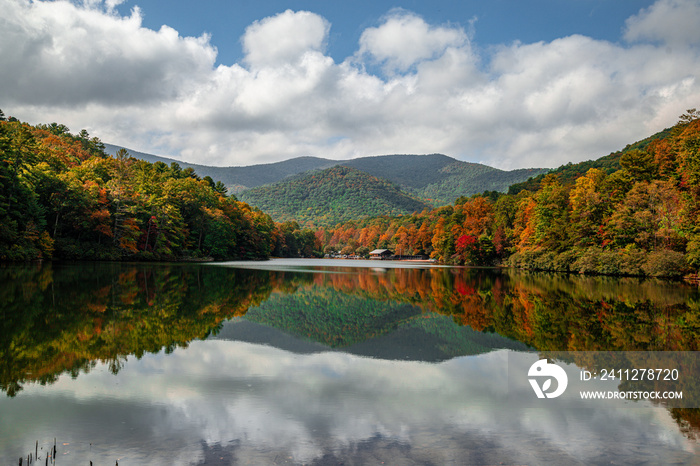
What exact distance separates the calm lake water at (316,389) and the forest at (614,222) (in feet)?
78.5

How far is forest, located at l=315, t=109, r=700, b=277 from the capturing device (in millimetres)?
33062

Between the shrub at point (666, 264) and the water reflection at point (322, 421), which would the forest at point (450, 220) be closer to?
the shrub at point (666, 264)

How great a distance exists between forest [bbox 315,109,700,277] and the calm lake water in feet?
78.5

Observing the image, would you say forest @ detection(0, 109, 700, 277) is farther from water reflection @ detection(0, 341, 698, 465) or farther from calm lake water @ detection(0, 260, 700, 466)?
water reflection @ detection(0, 341, 698, 465)

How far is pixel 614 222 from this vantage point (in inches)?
1538

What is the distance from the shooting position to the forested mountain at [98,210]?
36.4 metres

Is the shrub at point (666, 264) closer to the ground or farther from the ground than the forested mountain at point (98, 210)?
closer to the ground

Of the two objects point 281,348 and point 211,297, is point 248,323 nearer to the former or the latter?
point 281,348

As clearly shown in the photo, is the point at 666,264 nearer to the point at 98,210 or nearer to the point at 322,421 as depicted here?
the point at 322,421

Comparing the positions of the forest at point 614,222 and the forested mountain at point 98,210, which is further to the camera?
the forested mountain at point 98,210

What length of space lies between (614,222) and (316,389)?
133 feet

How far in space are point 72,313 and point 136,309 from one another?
174 cm

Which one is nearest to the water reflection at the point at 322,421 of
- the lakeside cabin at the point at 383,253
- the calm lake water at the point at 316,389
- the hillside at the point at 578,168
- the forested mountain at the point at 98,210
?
the calm lake water at the point at 316,389

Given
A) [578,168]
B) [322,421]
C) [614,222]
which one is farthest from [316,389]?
[578,168]
